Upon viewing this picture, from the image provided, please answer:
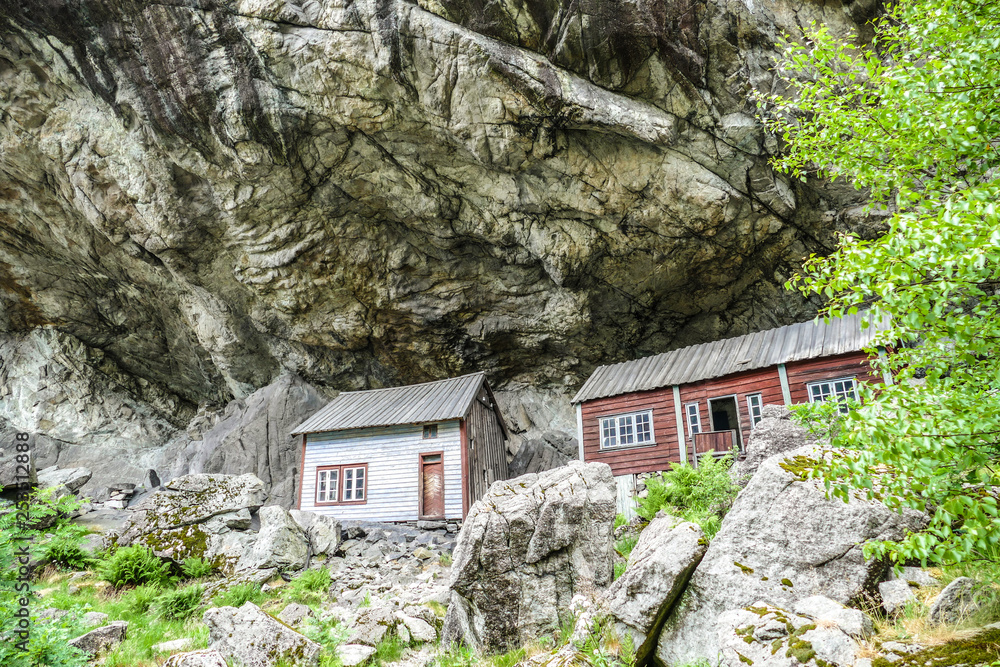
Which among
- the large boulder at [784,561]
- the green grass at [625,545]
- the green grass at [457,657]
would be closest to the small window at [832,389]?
the green grass at [625,545]

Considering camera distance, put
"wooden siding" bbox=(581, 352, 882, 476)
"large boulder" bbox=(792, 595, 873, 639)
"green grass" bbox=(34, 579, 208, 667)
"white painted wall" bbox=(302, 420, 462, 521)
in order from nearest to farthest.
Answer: "large boulder" bbox=(792, 595, 873, 639), "green grass" bbox=(34, 579, 208, 667), "wooden siding" bbox=(581, 352, 882, 476), "white painted wall" bbox=(302, 420, 462, 521)

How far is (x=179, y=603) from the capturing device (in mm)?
11227

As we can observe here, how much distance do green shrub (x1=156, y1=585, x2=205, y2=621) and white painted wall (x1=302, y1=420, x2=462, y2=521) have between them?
9.59 meters

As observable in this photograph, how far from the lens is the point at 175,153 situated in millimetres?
24812

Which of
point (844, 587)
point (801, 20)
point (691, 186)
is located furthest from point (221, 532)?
point (801, 20)

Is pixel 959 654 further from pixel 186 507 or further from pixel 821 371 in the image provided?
pixel 186 507

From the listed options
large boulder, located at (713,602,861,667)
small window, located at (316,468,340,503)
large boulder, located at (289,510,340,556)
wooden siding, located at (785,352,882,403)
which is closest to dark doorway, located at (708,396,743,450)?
wooden siding, located at (785,352,882,403)

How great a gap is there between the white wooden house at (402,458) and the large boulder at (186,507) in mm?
5681

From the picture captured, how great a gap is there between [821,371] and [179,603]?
17467mm

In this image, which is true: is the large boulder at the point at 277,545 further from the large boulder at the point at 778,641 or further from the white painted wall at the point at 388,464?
the large boulder at the point at 778,641

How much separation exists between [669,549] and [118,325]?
35294 mm

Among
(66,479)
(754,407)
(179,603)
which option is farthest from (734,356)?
(66,479)

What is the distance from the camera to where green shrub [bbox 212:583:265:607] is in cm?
1145

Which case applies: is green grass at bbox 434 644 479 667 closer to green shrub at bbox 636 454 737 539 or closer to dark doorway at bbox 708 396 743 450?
green shrub at bbox 636 454 737 539
